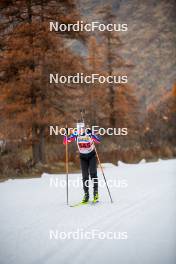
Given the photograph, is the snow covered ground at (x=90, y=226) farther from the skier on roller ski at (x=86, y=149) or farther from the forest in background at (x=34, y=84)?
the forest in background at (x=34, y=84)

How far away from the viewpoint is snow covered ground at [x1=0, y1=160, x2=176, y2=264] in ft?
13.8

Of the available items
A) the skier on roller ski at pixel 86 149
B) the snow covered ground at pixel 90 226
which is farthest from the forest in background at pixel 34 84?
the skier on roller ski at pixel 86 149

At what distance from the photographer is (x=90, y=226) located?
5.32 metres

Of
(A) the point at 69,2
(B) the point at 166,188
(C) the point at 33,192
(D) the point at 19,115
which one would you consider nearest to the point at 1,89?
(D) the point at 19,115

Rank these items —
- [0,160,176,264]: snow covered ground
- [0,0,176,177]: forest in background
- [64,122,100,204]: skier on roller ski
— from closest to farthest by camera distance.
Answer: [0,160,176,264]: snow covered ground, [64,122,100,204]: skier on roller ski, [0,0,176,177]: forest in background

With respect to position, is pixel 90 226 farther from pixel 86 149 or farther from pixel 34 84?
pixel 34 84

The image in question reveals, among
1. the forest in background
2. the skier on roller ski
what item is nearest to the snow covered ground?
the skier on roller ski

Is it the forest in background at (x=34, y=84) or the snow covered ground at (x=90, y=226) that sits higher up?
the forest in background at (x=34, y=84)

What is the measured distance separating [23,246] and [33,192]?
419 cm

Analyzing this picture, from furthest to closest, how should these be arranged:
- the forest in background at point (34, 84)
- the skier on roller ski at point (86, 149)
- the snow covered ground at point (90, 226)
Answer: the forest in background at point (34, 84) → the skier on roller ski at point (86, 149) → the snow covered ground at point (90, 226)

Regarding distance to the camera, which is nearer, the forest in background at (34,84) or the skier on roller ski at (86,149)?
the skier on roller ski at (86,149)

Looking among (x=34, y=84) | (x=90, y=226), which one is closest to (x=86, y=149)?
(x=90, y=226)

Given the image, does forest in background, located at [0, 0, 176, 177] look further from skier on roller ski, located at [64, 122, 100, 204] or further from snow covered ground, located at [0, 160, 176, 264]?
skier on roller ski, located at [64, 122, 100, 204]

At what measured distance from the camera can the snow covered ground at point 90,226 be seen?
13.8 feet
